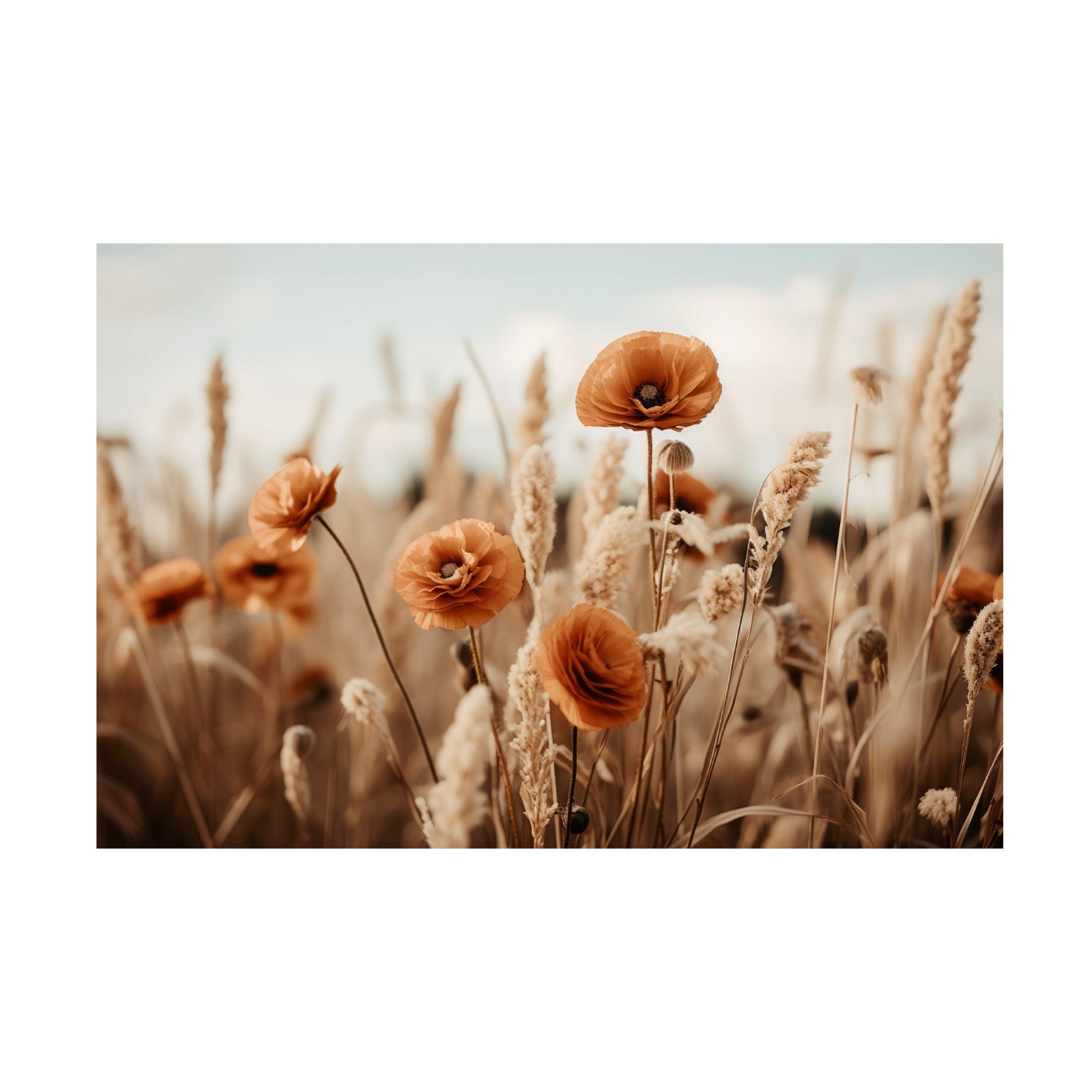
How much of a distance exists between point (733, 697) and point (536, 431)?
0.54 m

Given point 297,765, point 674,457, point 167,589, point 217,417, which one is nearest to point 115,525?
point 167,589

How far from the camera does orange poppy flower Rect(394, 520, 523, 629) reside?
48.5 inches

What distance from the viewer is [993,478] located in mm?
1358

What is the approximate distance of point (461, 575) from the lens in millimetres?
1227

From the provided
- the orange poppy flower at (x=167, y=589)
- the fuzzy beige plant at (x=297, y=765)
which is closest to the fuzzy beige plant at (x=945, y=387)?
the fuzzy beige plant at (x=297, y=765)

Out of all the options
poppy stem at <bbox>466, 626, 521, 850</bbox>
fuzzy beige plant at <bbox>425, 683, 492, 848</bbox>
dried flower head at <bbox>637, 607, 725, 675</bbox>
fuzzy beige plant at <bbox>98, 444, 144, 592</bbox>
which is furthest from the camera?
fuzzy beige plant at <bbox>98, 444, 144, 592</bbox>

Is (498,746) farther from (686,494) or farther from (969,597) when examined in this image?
(969,597)

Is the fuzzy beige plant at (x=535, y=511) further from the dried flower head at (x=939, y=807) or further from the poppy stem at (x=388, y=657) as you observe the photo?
the dried flower head at (x=939, y=807)

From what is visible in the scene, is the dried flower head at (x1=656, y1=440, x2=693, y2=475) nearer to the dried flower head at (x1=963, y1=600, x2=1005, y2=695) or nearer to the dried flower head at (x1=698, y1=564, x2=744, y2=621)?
the dried flower head at (x1=698, y1=564, x2=744, y2=621)

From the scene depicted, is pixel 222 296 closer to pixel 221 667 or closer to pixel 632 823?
pixel 221 667

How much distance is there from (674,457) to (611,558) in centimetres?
20

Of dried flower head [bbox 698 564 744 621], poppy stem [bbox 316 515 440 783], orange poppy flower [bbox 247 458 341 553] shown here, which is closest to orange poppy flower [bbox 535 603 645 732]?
dried flower head [bbox 698 564 744 621]

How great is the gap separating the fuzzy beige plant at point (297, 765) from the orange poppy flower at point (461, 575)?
0.29 m
